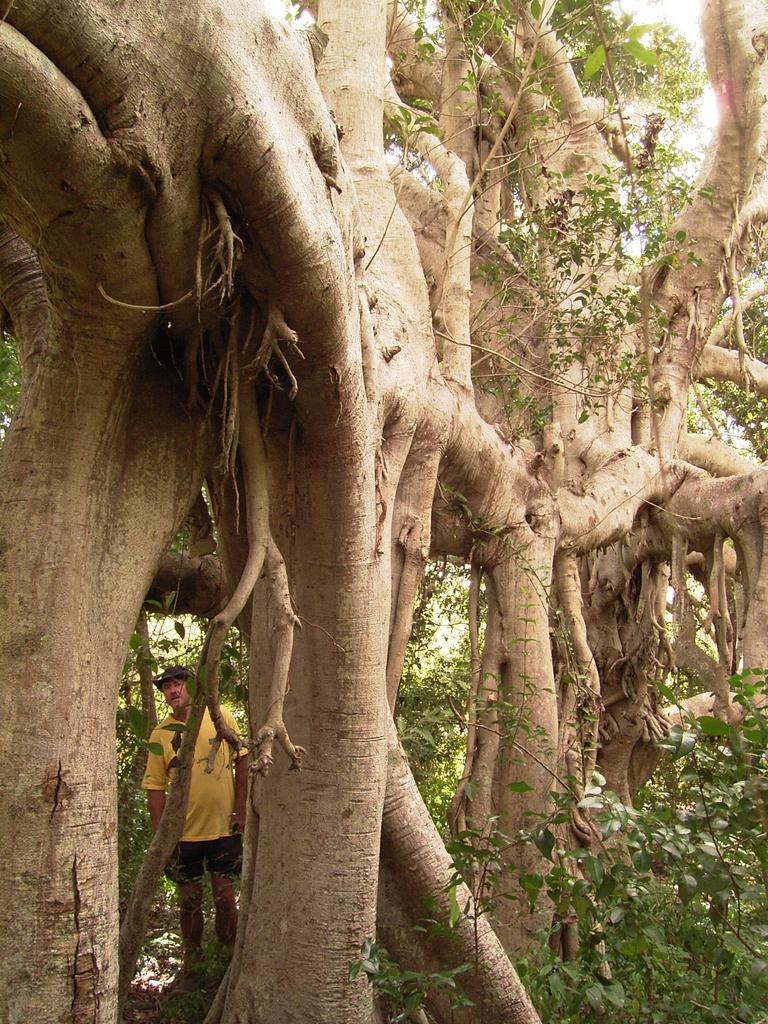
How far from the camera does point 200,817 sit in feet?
13.0

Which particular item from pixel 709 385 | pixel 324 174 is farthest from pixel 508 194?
pixel 324 174

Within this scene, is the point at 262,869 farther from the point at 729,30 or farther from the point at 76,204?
the point at 729,30

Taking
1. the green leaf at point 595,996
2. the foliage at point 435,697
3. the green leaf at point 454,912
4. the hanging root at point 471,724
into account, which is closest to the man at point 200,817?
the foliage at point 435,697

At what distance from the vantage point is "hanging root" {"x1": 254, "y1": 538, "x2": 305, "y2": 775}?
216 centimetres

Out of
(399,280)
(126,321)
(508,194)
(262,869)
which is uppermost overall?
(508,194)

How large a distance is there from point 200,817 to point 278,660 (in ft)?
6.65

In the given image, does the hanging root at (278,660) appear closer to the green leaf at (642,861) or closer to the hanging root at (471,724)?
the green leaf at (642,861)

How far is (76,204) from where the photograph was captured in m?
1.67

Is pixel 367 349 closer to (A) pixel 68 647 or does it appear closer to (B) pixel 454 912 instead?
(A) pixel 68 647

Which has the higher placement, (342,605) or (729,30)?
(729,30)

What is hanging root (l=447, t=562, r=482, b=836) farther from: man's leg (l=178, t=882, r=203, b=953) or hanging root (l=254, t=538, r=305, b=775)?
hanging root (l=254, t=538, r=305, b=775)

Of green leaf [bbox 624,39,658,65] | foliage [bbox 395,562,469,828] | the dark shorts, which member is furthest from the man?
green leaf [bbox 624,39,658,65]

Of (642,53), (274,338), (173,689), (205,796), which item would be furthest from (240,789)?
(642,53)

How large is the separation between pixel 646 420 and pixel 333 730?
179 inches
